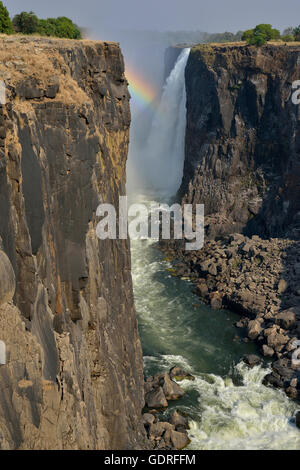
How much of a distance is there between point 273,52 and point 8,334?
53.9 meters

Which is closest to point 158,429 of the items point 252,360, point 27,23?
point 252,360

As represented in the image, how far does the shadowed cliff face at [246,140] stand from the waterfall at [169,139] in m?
8.12

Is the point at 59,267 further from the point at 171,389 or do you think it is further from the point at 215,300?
the point at 215,300

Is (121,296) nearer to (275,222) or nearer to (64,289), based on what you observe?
(64,289)

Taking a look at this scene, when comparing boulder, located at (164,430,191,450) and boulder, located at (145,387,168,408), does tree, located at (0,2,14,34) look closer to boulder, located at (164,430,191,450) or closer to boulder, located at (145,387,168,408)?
boulder, located at (145,387,168,408)

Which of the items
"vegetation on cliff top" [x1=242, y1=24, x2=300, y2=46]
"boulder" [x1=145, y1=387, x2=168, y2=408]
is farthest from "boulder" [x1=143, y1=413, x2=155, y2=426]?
"vegetation on cliff top" [x1=242, y1=24, x2=300, y2=46]

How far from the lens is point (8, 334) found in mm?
12891

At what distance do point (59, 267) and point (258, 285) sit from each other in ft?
102

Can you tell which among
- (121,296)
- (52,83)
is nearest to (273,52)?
(121,296)

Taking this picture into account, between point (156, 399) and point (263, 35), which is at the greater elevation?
point (263, 35)

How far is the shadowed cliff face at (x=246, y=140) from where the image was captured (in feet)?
183

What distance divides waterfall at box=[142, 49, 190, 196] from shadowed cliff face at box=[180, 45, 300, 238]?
812 cm

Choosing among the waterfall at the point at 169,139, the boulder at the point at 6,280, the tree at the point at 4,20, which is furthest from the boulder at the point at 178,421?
the waterfall at the point at 169,139

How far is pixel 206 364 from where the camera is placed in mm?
36219
